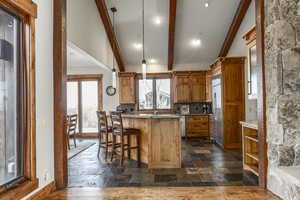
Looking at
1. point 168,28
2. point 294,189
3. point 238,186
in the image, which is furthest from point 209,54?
point 294,189

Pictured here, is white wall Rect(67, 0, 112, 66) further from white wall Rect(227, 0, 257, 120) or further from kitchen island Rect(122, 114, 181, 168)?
white wall Rect(227, 0, 257, 120)

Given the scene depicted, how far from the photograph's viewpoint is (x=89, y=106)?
823cm

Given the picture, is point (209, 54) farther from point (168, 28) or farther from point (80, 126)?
point (80, 126)

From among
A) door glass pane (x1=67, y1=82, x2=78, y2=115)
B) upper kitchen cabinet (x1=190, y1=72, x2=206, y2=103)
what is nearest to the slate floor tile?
upper kitchen cabinet (x1=190, y1=72, x2=206, y2=103)

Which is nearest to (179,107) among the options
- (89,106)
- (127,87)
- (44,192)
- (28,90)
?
(127,87)

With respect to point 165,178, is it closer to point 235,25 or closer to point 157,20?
point 157,20

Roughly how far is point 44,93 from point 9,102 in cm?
48

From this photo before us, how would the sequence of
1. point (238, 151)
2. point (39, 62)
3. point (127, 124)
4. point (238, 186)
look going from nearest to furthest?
point (39, 62) → point (238, 186) → point (127, 124) → point (238, 151)

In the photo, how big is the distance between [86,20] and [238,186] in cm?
463

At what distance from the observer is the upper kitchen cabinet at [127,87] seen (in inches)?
302

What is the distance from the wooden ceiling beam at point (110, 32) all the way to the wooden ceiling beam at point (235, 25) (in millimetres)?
3471

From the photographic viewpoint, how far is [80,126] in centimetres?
820

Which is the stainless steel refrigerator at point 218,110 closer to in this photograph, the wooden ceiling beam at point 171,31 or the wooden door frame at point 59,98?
the wooden ceiling beam at point 171,31

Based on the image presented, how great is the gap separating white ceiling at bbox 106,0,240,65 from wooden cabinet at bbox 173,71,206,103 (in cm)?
68
